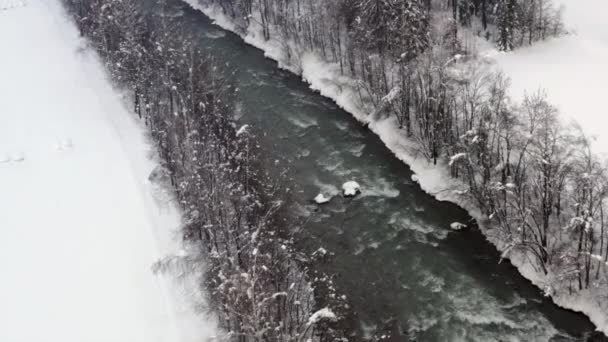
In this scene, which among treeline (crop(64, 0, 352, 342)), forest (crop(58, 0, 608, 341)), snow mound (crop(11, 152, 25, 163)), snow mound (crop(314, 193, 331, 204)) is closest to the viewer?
treeline (crop(64, 0, 352, 342))

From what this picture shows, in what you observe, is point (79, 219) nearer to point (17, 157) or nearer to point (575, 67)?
point (17, 157)

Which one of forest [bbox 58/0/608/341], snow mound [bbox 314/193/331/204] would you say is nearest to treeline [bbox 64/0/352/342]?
forest [bbox 58/0/608/341]

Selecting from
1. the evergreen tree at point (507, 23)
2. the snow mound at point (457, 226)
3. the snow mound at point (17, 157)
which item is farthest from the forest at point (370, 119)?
the snow mound at point (17, 157)

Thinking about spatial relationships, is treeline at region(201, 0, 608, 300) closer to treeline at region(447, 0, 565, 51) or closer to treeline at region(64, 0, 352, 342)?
treeline at region(447, 0, 565, 51)

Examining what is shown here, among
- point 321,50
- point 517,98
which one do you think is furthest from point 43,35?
point 517,98

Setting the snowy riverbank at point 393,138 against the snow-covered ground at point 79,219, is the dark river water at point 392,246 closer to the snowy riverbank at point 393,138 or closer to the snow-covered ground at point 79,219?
the snowy riverbank at point 393,138
